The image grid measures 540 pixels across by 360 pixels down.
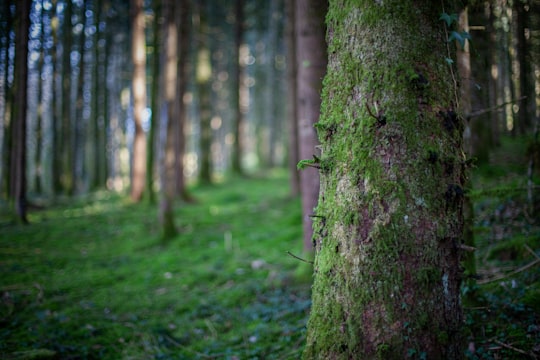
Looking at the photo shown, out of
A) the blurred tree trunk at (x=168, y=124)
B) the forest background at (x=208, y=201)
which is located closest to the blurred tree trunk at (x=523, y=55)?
the forest background at (x=208, y=201)

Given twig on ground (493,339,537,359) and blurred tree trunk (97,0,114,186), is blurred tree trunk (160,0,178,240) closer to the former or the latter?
twig on ground (493,339,537,359)

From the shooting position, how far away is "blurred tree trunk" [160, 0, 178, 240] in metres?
8.98

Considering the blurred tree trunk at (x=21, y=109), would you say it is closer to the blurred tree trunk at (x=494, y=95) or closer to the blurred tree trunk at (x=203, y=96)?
the blurred tree trunk at (x=203, y=96)

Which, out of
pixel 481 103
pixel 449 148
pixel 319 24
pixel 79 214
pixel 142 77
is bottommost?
pixel 79 214

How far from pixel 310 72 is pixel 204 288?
3838 millimetres

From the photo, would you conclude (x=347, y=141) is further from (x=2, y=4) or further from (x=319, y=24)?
(x=2, y=4)

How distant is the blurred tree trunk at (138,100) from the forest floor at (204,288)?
416 centimetres

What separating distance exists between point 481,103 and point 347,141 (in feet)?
17.6

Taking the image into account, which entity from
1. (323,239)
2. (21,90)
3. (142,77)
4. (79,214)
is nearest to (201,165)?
(142,77)

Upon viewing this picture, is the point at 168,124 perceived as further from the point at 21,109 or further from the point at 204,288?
the point at 21,109

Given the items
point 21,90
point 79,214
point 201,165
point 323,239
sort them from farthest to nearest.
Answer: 1. point 201,165
2. point 79,214
3. point 21,90
4. point 323,239

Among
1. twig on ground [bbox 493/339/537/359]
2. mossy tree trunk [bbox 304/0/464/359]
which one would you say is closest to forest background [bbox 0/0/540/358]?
twig on ground [bbox 493/339/537/359]

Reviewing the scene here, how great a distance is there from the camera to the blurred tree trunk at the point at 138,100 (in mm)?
14148

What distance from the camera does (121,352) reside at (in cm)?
417
